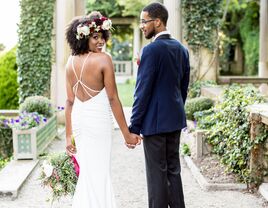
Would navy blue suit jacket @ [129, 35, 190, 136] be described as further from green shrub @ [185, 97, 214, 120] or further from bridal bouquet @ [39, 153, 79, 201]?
green shrub @ [185, 97, 214, 120]

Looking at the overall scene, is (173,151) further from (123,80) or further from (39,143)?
(123,80)

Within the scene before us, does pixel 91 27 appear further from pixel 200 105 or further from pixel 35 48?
pixel 35 48

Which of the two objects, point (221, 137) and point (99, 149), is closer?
point (99, 149)

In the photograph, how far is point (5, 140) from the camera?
9000 mm

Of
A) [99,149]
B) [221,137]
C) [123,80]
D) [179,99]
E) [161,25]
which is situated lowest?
[123,80]

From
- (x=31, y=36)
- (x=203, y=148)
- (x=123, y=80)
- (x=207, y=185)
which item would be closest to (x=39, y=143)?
(x=203, y=148)

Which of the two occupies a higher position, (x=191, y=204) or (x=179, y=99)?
(x=179, y=99)

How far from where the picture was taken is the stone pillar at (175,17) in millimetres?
11180

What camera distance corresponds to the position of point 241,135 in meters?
5.76

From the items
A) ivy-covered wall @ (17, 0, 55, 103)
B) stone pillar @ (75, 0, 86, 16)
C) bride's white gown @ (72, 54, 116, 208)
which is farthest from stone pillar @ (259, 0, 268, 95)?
bride's white gown @ (72, 54, 116, 208)

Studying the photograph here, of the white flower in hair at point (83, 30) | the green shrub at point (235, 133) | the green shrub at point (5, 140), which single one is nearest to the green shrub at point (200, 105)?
the green shrub at point (235, 133)

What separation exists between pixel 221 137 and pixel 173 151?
236 cm

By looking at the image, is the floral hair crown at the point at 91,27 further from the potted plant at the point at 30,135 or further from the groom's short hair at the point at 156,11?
the potted plant at the point at 30,135

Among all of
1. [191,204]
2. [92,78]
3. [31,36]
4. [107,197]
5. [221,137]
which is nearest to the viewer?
[92,78]
